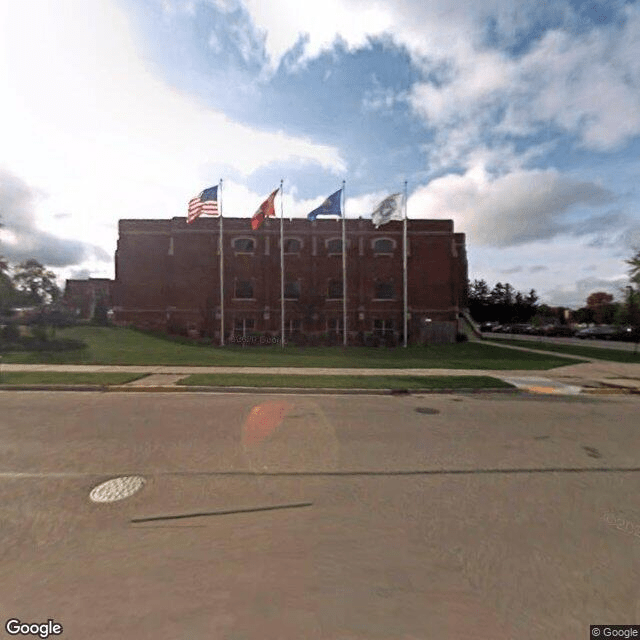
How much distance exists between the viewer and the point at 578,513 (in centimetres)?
Answer: 388

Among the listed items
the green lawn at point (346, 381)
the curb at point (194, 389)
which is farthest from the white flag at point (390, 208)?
the curb at point (194, 389)

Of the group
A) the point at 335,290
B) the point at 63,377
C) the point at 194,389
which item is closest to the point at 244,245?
the point at 335,290

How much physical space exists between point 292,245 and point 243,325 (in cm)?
841

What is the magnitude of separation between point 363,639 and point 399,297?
32878mm

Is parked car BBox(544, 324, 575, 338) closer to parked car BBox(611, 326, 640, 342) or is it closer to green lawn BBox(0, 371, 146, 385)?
parked car BBox(611, 326, 640, 342)

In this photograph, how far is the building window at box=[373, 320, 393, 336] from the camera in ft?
111

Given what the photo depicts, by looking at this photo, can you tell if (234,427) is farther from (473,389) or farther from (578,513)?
(473,389)

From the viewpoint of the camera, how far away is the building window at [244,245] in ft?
112

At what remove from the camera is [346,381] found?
1155cm

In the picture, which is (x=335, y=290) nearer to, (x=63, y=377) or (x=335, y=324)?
(x=335, y=324)

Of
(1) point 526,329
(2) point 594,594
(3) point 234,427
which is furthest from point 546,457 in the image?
(1) point 526,329

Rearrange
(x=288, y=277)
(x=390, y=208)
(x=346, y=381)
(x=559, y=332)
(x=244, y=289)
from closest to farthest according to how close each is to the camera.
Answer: (x=346, y=381)
(x=390, y=208)
(x=288, y=277)
(x=244, y=289)
(x=559, y=332)

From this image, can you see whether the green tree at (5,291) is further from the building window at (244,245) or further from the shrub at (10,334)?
the building window at (244,245)

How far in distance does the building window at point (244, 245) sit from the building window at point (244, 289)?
2.78 meters
